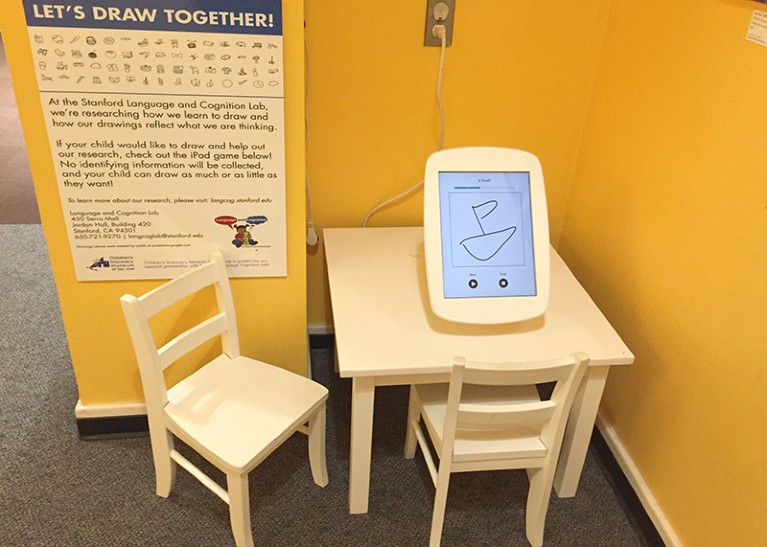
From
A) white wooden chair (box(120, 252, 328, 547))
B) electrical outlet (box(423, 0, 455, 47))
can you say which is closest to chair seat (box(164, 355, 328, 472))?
white wooden chair (box(120, 252, 328, 547))

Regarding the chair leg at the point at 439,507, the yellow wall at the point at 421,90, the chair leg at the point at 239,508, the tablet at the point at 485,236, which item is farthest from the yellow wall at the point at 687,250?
the chair leg at the point at 239,508

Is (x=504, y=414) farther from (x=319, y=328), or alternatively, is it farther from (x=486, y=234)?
(x=319, y=328)

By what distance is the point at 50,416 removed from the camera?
2205 mm

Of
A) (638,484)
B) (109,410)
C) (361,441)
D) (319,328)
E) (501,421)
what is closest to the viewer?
(501,421)

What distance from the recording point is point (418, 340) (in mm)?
1706

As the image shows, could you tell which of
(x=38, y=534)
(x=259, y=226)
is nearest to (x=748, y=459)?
(x=259, y=226)

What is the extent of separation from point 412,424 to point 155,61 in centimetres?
125

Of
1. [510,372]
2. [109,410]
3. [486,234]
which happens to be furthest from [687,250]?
[109,410]

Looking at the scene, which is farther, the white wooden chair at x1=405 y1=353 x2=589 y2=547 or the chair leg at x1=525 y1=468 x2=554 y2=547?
the chair leg at x1=525 y1=468 x2=554 y2=547

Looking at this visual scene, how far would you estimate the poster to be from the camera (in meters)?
1.50

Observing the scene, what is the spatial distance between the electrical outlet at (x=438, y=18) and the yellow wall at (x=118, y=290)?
562 mm

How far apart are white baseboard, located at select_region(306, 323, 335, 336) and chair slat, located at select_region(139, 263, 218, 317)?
755 mm

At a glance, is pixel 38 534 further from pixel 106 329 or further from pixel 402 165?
pixel 402 165

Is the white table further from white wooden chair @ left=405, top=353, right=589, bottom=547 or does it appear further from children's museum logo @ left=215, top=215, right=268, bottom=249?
children's museum logo @ left=215, top=215, right=268, bottom=249
